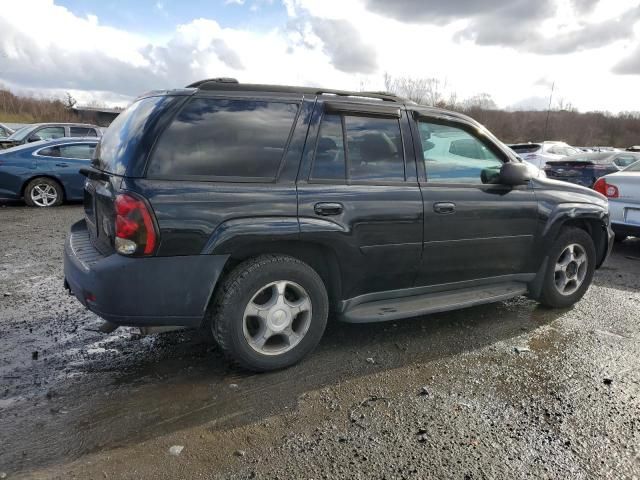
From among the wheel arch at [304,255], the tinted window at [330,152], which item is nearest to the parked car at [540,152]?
the tinted window at [330,152]

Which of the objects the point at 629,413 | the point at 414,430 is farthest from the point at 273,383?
the point at 629,413

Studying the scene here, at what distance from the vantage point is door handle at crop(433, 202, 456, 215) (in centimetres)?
372

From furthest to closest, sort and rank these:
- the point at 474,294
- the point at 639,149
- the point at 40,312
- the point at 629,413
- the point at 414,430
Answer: the point at 639,149 → the point at 40,312 → the point at 474,294 → the point at 629,413 → the point at 414,430

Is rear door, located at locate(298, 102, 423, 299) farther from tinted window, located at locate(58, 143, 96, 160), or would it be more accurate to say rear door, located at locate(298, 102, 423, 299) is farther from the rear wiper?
tinted window, located at locate(58, 143, 96, 160)

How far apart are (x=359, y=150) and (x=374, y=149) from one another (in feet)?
0.44

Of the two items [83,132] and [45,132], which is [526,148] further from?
[45,132]

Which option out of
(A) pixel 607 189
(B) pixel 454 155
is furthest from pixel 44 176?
(A) pixel 607 189

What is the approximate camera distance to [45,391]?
308cm

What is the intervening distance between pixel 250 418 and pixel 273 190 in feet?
4.50

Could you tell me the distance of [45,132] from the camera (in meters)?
13.7

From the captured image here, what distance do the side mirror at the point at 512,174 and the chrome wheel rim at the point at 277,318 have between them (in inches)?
74.5

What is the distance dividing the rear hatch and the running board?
1.69 meters

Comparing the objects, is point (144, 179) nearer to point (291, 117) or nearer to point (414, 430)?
point (291, 117)

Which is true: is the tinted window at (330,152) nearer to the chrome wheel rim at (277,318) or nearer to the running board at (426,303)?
the chrome wheel rim at (277,318)
